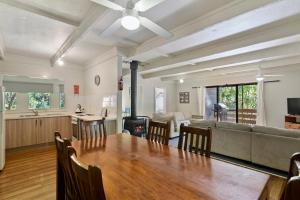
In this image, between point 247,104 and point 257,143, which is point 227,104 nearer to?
point 247,104

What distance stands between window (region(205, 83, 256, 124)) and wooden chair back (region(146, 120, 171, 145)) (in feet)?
18.1

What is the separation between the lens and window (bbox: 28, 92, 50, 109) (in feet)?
16.0

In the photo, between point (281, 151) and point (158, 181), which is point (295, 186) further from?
point (281, 151)

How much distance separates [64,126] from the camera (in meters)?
4.88

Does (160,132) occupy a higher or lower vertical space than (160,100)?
lower

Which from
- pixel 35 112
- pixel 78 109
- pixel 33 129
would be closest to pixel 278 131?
pixel 78 109

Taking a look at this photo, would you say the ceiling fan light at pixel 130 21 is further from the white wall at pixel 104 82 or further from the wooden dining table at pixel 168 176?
the white wall at pixel 104 82

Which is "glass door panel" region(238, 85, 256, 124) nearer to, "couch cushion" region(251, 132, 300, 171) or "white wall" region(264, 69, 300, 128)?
"white wall" region(264, 69, 300, 128)

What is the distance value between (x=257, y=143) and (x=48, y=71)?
5.49 m

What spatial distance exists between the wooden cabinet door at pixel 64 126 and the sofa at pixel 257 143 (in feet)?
12.1

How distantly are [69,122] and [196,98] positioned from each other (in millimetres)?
5325

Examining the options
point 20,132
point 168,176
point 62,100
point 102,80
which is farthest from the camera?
point 62,100

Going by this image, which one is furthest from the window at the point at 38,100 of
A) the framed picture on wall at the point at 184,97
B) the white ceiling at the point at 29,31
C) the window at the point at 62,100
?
the framed picture on wall at the point at 184,97

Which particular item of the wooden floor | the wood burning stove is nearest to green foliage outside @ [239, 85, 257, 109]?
the wooden floor
